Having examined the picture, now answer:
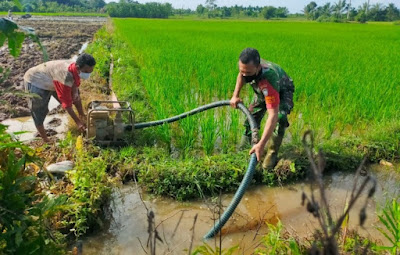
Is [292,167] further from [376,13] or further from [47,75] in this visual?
[376,13]

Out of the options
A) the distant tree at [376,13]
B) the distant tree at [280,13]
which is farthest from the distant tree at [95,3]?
the distant tree at [376,13]

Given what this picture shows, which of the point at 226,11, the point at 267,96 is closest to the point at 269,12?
the point at 226,11

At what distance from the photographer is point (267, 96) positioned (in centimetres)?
296

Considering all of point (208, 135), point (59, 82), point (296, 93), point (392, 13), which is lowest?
point (208, 135)

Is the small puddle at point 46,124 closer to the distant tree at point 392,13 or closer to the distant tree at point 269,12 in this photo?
the distant tree at point 392,13

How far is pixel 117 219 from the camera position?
2.87 metres

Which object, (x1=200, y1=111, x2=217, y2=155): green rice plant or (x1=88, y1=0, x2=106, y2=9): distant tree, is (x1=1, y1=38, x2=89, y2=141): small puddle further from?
(x1=88, y1=0, x2=106, y2=9): distant tree

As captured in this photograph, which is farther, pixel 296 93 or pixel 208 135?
pixel 296 93

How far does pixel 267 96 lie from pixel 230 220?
110 centimetres

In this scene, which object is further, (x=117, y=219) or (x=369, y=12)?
(x=369, y=12)

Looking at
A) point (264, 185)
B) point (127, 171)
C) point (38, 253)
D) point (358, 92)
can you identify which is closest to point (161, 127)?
point (127, 171)

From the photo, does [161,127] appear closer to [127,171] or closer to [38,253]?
[127,171]

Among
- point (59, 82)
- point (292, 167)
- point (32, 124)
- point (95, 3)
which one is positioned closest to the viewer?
point (292, 167)

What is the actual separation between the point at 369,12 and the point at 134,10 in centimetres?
3189
